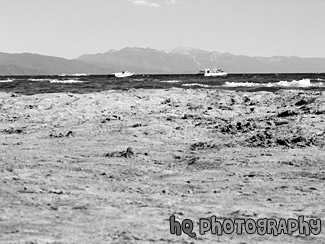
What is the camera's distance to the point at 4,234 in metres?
5.20

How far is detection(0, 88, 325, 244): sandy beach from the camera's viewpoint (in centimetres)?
553

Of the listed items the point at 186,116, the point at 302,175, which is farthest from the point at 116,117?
the point at 302,175

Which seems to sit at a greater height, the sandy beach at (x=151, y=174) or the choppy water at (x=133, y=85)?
the choppy water at (x=133, y=85)

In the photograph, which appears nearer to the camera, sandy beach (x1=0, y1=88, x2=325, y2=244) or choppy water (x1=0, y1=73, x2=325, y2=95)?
sandy beach (x1=0, y1=88, x2=325, y2=244)

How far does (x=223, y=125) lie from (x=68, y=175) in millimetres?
5958

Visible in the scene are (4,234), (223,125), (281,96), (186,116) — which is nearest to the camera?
(4,234)

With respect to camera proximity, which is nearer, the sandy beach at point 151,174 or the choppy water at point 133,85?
the sandy beach at point 151,174

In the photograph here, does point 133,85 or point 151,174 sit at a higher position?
point 133,85

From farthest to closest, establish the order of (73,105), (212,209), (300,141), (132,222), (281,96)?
(281,96)
(73,105)
(300,141)
(212,209)
(132,222)

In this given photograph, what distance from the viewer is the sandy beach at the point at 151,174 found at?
18.1 ft

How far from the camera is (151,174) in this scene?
325 inches

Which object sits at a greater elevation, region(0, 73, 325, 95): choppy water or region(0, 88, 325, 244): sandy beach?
region(0, 73, 325, 95): choppy water

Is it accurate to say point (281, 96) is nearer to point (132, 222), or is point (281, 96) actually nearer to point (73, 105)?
point (73, 105)

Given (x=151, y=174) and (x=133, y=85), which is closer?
(x=151, y=174)
